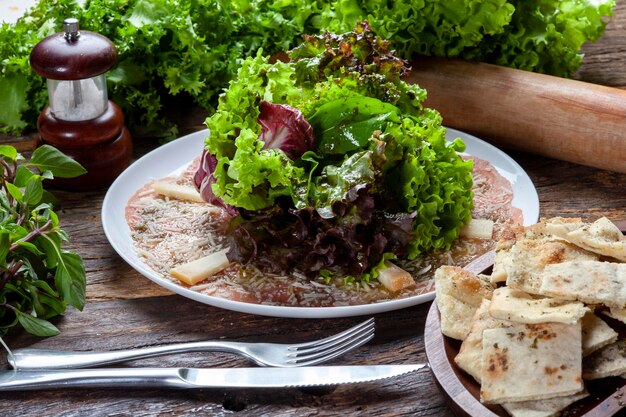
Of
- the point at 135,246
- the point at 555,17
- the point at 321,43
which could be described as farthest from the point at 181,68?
the point at 555,17

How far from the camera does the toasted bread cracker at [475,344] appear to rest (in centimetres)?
203

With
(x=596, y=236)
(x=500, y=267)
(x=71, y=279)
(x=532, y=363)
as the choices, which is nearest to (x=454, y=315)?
(x=500, y=267)

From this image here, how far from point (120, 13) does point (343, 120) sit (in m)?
1.35

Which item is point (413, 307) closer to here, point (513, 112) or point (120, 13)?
point (513, 112)

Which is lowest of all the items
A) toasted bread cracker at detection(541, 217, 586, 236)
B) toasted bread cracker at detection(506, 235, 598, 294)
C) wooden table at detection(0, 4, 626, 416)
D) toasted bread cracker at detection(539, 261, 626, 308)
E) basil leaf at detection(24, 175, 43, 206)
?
wooden table at detection(0, 4, 626, 416)

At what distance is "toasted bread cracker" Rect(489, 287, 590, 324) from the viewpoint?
6.32 ft

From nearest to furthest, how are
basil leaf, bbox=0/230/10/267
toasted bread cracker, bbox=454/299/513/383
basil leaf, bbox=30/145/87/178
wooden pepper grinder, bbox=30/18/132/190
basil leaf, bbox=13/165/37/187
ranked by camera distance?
toasted bread cracker, bbox=454/299/513/383
basil leaf, bbox=0/230/10/267
basil leaf, bbox=13/165/37/187
basil leaf, bbox=30/145/87/178
wooden pepper grinder, bbox=30/18/132/190

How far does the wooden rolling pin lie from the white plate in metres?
0.17

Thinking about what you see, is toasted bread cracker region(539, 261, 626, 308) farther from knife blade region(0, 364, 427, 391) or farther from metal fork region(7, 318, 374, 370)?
metal fork region(7, 318, 374, 370)

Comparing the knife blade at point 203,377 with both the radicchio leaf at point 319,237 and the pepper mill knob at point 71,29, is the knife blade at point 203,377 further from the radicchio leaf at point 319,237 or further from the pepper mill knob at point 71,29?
the pepper mill knob at point 71,29

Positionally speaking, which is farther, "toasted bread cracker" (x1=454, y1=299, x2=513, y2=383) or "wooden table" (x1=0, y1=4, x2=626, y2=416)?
"wooden table" (x1=0, y1=4, x2=626, y2=416)

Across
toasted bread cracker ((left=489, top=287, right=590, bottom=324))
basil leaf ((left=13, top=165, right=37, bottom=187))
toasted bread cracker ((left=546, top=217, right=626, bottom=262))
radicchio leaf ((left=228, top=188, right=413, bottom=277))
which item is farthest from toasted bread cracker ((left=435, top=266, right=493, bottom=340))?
basil leaf ((left=13, top=165, right=37, bottom=187))

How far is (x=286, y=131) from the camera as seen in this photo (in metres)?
2.74

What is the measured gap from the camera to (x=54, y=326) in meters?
2.48
